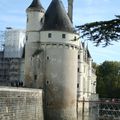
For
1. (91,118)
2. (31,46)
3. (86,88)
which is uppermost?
(31,46)

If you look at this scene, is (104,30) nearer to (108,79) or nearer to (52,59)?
(52,59)

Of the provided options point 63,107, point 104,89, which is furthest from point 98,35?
point 104,89

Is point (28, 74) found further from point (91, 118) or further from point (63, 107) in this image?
point (91, 118)

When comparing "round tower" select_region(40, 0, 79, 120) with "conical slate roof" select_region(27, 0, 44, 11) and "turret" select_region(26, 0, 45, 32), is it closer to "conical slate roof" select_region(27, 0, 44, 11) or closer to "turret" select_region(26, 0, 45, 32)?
"turret" select_region(26, 0, 45, 32)

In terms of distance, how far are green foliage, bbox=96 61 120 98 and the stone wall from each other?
36105 mm

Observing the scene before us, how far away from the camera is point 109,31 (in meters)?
6.22

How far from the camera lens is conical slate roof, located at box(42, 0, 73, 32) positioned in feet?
115

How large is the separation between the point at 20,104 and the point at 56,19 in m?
9.73

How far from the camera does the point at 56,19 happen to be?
1379 inches

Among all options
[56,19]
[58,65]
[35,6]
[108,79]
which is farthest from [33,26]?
[108,79]

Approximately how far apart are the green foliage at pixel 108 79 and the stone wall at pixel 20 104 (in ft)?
118

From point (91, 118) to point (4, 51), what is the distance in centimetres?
1433

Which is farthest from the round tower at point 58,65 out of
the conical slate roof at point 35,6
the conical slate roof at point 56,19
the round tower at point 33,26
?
the conical slate roof at point 35,6

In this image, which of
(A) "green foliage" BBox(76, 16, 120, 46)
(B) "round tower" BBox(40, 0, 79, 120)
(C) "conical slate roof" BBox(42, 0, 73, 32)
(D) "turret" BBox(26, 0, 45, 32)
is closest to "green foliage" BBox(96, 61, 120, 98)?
(B) "round tower" BBox(40, 0, 79, 120)
